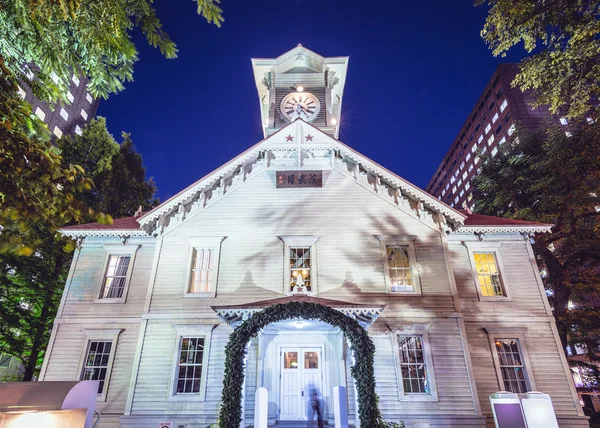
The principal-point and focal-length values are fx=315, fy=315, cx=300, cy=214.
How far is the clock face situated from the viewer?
60.2 ft

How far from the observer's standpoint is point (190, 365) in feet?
37.2

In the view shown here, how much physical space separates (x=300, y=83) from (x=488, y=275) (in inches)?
575

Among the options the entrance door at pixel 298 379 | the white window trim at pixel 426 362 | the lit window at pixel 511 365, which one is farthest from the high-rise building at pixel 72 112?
the lit window at pixel 511 365

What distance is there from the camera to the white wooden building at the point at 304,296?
35.9ft

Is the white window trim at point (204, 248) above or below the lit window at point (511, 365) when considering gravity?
above

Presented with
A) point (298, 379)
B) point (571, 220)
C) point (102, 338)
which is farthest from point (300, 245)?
point (571, 220)

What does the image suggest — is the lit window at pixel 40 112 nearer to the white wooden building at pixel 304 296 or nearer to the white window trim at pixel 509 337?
the white wooden building at pixel 304 296

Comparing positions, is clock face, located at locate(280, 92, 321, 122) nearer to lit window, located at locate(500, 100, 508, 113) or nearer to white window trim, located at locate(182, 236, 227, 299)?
white window trim, located at locate(182, 236, 227, 299)

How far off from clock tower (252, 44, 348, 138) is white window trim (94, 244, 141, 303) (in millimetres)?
9701

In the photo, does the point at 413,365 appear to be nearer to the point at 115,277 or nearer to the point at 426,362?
the point at 426,362

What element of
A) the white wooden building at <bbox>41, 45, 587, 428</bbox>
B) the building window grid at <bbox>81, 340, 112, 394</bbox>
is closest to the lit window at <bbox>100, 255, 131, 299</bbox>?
the white wooden building at <bbox>41, 45, 587, 428</bbox>

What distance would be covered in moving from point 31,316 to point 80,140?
37.3 feet

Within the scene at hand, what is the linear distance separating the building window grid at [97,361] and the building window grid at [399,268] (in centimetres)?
1110

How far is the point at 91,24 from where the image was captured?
550 centimetres
